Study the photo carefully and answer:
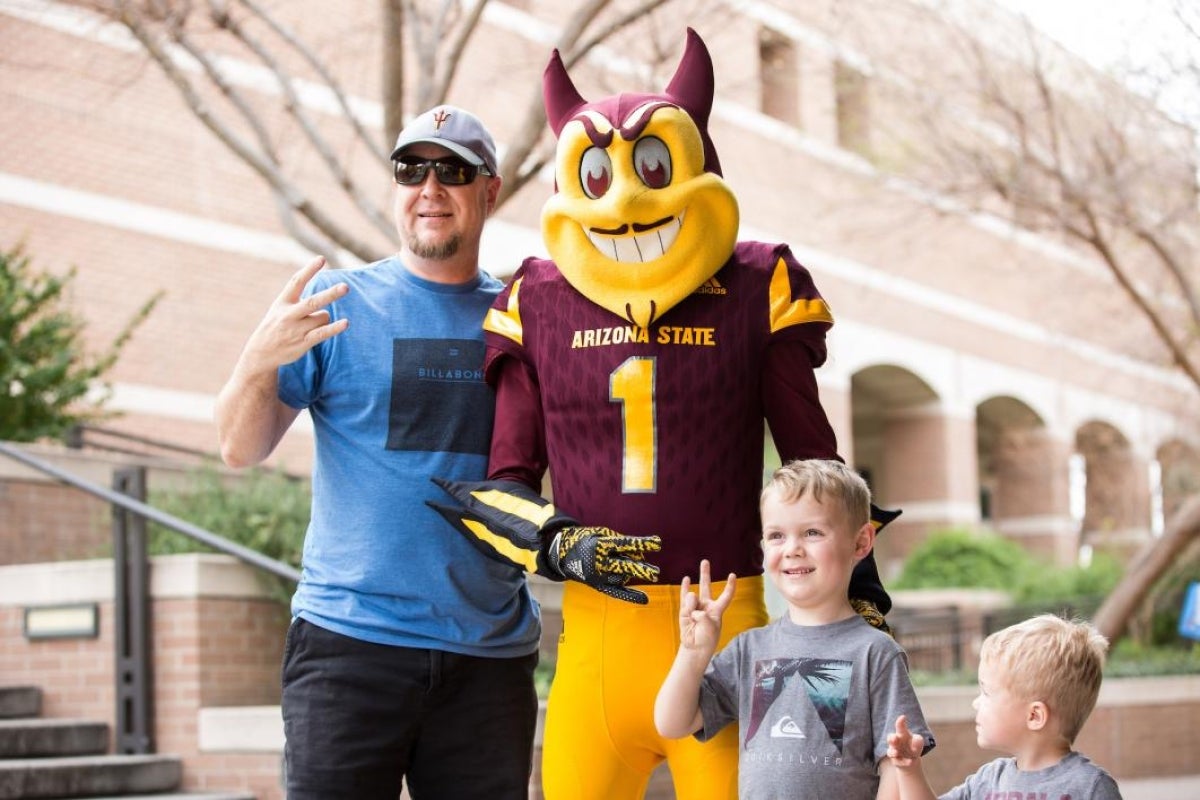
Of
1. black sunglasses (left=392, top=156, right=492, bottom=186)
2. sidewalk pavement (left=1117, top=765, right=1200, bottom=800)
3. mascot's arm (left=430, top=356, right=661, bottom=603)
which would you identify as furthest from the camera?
sidewalk pavement (left=1117, top=765, right=1200, bottom=800)

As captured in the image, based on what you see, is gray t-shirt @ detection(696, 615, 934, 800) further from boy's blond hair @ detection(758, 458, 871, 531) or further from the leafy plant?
the leafy plant

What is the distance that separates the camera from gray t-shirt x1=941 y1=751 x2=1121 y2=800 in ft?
9.96

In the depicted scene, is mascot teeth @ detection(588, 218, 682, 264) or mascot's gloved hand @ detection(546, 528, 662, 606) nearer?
mascot's gloved hand @ detection(546, 528, 662, 606)

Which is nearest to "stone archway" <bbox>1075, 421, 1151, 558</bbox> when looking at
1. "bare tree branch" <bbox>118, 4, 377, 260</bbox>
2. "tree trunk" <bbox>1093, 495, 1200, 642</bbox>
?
"tree trunk" <bbox>1093, 495, 1200, 642</bbox>

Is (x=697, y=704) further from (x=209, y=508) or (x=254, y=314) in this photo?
(x=254, y=314)

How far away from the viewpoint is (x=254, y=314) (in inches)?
A: 578

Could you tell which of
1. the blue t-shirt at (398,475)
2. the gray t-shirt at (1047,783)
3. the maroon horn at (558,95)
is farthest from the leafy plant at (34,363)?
the gray t-shirt at (1047,783)

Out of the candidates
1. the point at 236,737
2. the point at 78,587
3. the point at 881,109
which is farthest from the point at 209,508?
the point at 881,109

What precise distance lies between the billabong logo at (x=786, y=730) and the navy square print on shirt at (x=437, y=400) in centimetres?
101

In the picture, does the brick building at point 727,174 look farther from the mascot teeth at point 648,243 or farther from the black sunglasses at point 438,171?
the mascot teeth at point 648,243

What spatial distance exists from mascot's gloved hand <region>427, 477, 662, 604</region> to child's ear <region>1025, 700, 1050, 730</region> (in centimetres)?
81

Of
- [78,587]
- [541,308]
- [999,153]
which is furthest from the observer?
[999,153]

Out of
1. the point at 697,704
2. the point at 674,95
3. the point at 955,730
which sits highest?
the point at 674,95

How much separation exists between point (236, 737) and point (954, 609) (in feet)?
36.2
